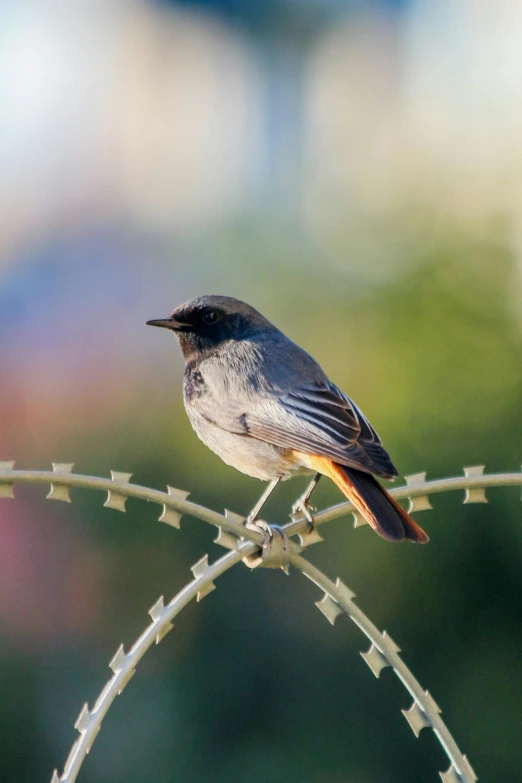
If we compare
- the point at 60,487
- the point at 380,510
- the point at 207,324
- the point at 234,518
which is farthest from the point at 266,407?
the point at 60,487

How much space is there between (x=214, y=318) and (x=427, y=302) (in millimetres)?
6419

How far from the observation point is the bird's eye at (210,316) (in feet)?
14.5

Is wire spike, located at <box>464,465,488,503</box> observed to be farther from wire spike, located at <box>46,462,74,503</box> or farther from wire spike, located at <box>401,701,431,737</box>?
wire spike, located at <box>46,462,74,503</box>

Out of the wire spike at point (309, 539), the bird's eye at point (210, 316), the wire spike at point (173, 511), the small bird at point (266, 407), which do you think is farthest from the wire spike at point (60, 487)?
the bird's eye at point (210, 316)

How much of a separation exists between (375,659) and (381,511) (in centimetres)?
59

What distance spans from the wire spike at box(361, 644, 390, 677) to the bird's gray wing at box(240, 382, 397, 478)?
855mm

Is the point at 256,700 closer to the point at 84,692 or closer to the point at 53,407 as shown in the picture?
the point at 84,692

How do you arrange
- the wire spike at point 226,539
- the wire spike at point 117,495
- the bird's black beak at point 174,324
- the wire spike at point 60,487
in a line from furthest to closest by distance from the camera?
the bird's black beak at point 174,324 < the wire spike at point 226,539 < the wire spike at point 117,495 < the wire spike at point 60,487

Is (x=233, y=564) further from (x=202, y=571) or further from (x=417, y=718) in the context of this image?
(x=417, y=718)

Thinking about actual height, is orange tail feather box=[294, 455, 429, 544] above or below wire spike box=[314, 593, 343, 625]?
above

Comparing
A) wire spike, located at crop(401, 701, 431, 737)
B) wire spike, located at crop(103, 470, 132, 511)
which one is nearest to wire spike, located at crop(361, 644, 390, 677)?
wire spike, located at crop(401, 701, 431, 737)

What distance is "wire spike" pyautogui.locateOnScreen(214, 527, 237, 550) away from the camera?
7.72ft

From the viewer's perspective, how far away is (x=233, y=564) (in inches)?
Answer: 94.8

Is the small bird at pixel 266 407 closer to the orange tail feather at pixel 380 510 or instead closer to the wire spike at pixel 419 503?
the orange tail feather at pixel 380 510
